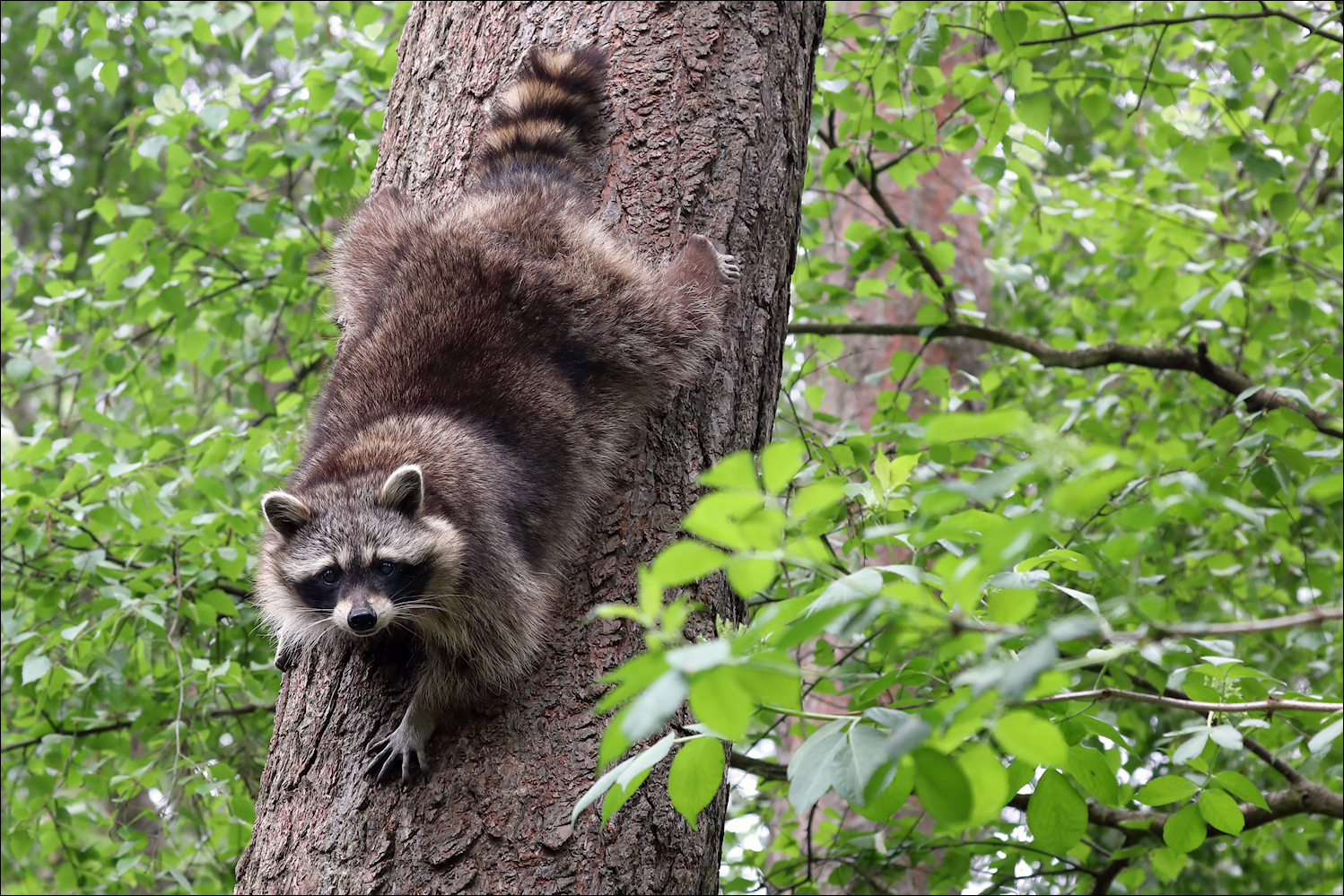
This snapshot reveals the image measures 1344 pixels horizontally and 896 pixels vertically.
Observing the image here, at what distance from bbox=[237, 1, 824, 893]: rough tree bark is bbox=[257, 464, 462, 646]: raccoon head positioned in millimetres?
185

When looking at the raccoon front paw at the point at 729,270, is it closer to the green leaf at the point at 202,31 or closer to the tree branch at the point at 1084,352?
the tree branch at the point at 1084,352

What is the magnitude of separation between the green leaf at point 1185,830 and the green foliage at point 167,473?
2780mm

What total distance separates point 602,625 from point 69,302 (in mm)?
3750

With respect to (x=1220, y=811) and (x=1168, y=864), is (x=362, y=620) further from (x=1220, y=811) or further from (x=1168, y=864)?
(x=1168, y=864)

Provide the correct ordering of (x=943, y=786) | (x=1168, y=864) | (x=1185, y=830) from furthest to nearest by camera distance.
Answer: (x=1168, y=864), (x=1185, y=830), (x=943, y=786)

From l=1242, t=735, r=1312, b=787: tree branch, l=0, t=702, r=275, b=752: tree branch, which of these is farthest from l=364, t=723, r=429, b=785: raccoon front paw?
l=1242, t=735, r=1312, b=787: tree branch

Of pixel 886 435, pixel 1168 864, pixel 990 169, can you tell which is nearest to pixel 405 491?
pixel 886 435

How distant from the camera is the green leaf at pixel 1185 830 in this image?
221 cm

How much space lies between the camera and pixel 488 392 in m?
2.99

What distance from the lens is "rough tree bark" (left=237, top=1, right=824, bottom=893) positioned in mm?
2193

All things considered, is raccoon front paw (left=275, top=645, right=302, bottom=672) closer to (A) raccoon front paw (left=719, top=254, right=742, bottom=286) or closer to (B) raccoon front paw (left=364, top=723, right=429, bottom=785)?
(B) raccoon front paw (left=364, top=723, right=429, bottom=785)

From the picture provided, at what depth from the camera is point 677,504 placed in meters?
2.62

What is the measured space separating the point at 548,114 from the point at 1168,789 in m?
2.26

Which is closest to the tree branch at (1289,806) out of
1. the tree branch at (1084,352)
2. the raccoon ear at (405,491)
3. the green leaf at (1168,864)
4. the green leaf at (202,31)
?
the green leaf at (1168,864)
